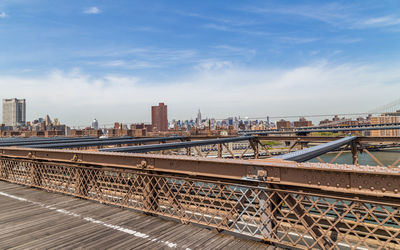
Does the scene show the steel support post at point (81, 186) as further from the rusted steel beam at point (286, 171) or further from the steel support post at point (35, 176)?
the steel support post at point (35, 176)

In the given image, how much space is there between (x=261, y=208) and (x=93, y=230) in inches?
164

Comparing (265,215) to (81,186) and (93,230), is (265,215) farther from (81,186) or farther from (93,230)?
(81,186)

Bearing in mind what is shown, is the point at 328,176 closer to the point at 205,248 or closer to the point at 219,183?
the point at 219,183

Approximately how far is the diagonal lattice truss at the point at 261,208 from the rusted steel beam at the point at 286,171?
19 cm

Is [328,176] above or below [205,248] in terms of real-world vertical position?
above

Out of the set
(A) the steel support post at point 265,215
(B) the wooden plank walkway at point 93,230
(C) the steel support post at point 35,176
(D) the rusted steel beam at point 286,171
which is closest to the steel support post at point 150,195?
(B) the wooden plank walkway at point 93,230

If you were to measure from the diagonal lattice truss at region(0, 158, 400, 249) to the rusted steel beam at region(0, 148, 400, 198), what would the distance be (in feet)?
0.61

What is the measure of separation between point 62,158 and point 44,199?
1.63m

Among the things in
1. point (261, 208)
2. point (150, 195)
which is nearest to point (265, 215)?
point (261, 208)

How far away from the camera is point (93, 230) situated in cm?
590

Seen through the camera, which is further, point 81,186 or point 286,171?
point 81,186

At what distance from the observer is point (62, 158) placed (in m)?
8.84

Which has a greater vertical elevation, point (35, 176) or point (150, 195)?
point (150, 195)

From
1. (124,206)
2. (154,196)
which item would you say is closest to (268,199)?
(154,196)
